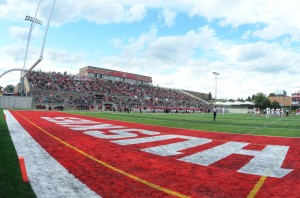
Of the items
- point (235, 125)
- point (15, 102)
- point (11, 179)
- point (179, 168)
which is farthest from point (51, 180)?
point (15, 102)

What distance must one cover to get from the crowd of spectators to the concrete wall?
11.1 ft

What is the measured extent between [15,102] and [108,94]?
24.7 m

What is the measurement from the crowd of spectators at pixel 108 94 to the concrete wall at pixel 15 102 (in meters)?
3.37

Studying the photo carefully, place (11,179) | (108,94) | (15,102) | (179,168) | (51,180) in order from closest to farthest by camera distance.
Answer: (11,179), (51,180), (179,168), (15,102), (108,94)

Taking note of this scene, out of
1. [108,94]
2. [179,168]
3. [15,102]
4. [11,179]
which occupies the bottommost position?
[179,168]

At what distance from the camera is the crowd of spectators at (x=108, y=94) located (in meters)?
58.3

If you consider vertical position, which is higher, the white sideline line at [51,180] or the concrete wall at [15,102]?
the concrete wall at [15,102]

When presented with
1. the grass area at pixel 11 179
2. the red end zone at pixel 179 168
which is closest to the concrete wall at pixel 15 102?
the red end zone at pixel 179 168

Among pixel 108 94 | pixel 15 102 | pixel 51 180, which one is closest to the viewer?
pixel 51 180

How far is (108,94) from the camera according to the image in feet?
226

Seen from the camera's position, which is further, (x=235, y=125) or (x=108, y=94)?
(x=108, y=94)

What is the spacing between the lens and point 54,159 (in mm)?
7898

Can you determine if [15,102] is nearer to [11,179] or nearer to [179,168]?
[11,179]

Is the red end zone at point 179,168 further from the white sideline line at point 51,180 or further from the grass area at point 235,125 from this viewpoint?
the grass area at point 235,125
